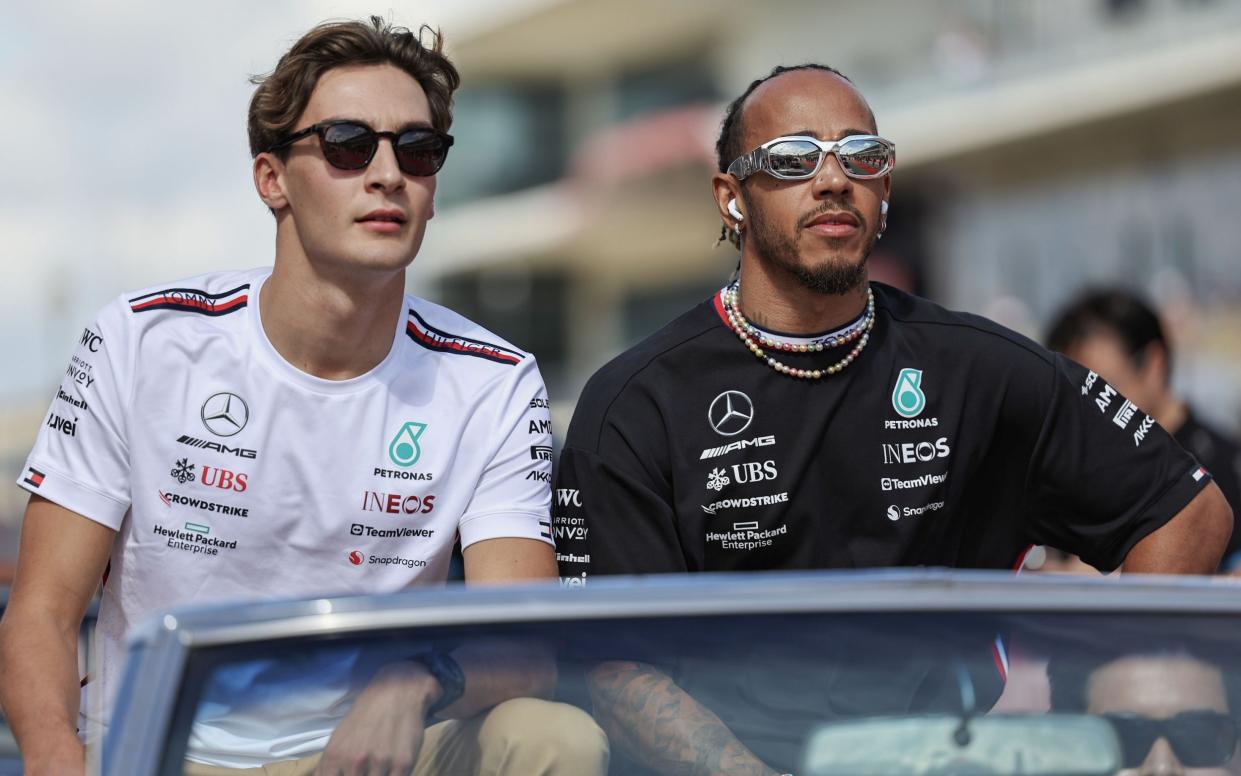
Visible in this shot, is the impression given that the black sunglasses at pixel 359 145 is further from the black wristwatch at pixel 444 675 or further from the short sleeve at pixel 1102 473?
the black wristwatch at pixel 444 675

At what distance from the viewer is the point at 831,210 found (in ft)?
12.1

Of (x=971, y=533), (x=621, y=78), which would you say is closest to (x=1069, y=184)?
(x=621, y=78)

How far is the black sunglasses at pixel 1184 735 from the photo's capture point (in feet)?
6.61

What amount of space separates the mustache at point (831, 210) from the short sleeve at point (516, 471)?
69 centimetres

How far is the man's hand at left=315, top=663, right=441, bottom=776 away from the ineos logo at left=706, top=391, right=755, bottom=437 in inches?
65.2

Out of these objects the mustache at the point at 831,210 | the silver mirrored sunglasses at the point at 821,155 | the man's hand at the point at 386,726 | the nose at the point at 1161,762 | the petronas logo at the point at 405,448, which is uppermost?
the silver mirrored sunglasses at the point at 821,155

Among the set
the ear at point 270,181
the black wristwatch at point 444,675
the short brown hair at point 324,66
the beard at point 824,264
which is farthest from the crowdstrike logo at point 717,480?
the black wristwatch at point 444,675

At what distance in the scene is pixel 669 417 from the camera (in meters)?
3.60

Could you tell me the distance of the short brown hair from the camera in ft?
11.9

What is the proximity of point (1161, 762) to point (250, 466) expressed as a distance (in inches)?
78.9

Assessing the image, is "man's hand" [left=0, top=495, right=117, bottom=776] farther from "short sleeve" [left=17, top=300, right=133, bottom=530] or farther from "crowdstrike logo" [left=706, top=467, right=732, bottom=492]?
"crowdstrike logo" [left=706, top=467, right=732, bottom=492]

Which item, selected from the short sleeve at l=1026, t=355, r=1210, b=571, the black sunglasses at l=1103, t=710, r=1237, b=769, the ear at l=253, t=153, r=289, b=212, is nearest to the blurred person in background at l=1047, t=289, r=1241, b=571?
the short sleeve at l=1026, t=355, r=1210, b=571

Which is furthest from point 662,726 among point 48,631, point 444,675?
point 48,631

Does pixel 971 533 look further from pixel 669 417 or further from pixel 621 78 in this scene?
pixel 621 78
